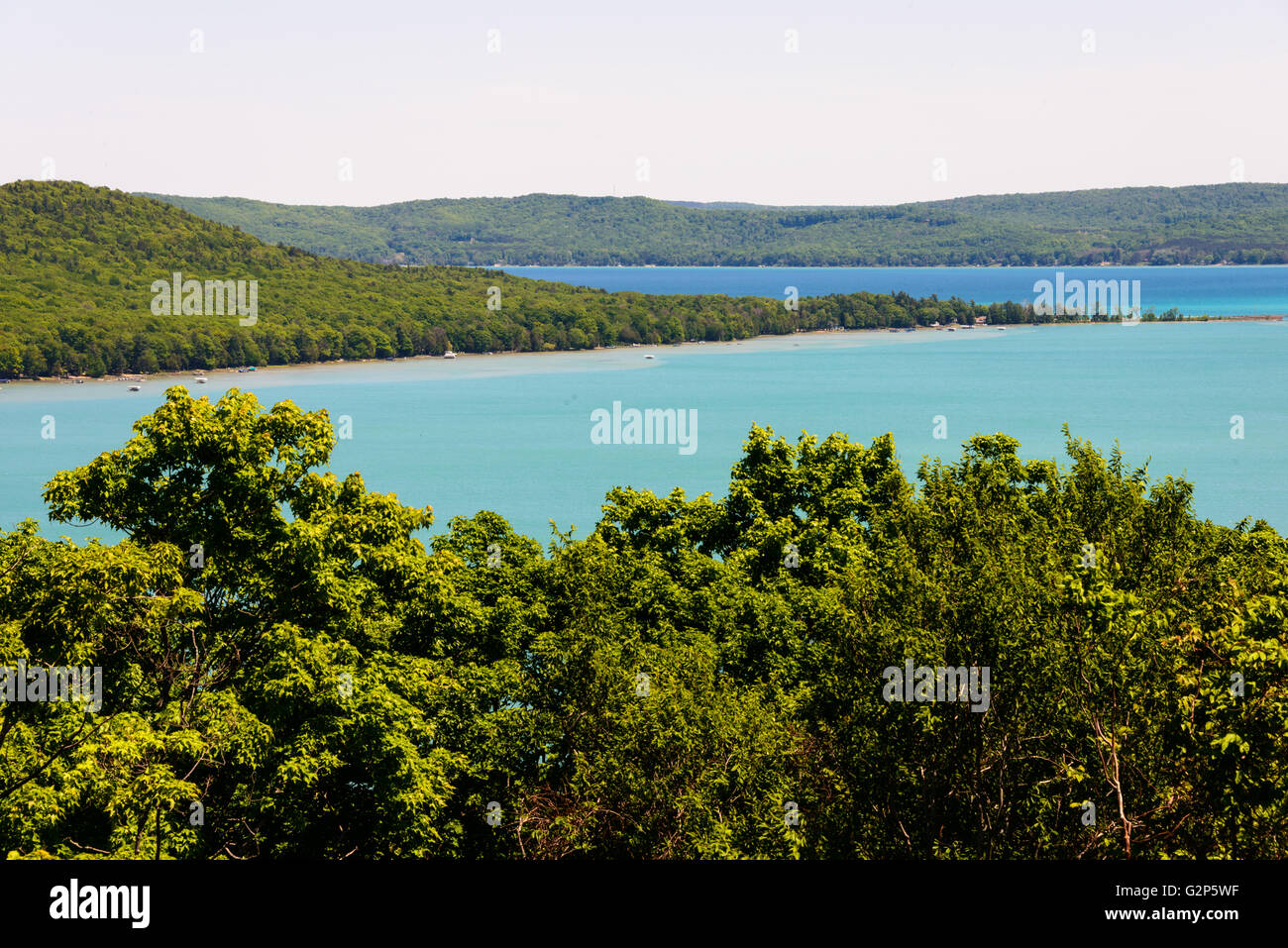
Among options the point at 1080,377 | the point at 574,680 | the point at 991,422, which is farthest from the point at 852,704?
the point at 1080,377

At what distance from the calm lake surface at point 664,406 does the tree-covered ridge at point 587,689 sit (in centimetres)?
6060

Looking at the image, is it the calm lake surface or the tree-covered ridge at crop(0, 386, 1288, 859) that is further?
the calm lake surface

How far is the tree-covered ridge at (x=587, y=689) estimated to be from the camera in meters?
15.5

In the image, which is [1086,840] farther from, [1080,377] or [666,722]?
[1080,377]

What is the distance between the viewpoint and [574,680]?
914 inches

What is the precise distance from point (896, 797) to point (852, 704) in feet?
4.78

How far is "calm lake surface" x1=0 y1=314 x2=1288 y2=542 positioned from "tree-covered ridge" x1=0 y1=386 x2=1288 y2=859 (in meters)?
60.6

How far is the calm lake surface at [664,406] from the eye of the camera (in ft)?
357

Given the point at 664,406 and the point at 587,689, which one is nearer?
the point at 587,689

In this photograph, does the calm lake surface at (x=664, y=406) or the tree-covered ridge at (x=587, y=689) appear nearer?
the tree-covered ridge at (x=587, y=689)

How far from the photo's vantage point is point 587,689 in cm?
2277

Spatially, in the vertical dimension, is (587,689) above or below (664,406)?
below

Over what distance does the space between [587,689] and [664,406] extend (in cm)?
13773

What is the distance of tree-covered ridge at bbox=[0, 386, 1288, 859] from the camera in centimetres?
1550
